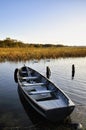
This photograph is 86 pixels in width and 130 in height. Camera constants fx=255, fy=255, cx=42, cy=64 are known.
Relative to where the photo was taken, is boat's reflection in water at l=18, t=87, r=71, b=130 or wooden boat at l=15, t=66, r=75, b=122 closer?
wooden boat at l=15, t=66, r=75, b=122

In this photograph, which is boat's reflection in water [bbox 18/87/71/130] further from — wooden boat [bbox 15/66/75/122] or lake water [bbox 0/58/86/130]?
wooden boat [bbox 15/66/75/122]

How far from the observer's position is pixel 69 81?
21.8m

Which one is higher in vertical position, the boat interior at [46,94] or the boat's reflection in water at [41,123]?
the boat interior at [46,94]

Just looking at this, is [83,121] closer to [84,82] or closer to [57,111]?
[57,111]

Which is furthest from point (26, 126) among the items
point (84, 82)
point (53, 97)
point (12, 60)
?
point (12, 60)

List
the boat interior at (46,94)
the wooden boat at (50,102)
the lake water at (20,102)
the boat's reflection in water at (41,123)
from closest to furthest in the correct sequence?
the wooden boat at (50,102) → the boat's reflection in water at (41,123) → the lake water at (20,102) → the boat interior at (46,94)

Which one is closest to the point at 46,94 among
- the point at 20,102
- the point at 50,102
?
the point at 50,102

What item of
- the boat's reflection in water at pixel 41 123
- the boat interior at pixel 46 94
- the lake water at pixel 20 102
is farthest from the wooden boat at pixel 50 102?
the lake water at pixel 20 102

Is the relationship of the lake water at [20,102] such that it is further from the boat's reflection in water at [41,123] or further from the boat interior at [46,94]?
the boat interior at [46,94]

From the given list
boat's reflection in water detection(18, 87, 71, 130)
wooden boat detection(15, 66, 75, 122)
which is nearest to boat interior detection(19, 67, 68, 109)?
wooden boat detection(15, 66, 75, 122)

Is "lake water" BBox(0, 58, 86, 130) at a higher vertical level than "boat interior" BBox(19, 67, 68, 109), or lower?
lower

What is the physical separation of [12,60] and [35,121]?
25416 mm

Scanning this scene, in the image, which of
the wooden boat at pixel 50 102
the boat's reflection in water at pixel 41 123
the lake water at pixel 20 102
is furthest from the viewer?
the lake water at pixel 20 102

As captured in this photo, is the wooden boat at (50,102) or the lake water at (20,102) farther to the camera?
the lake water at (20,102)
